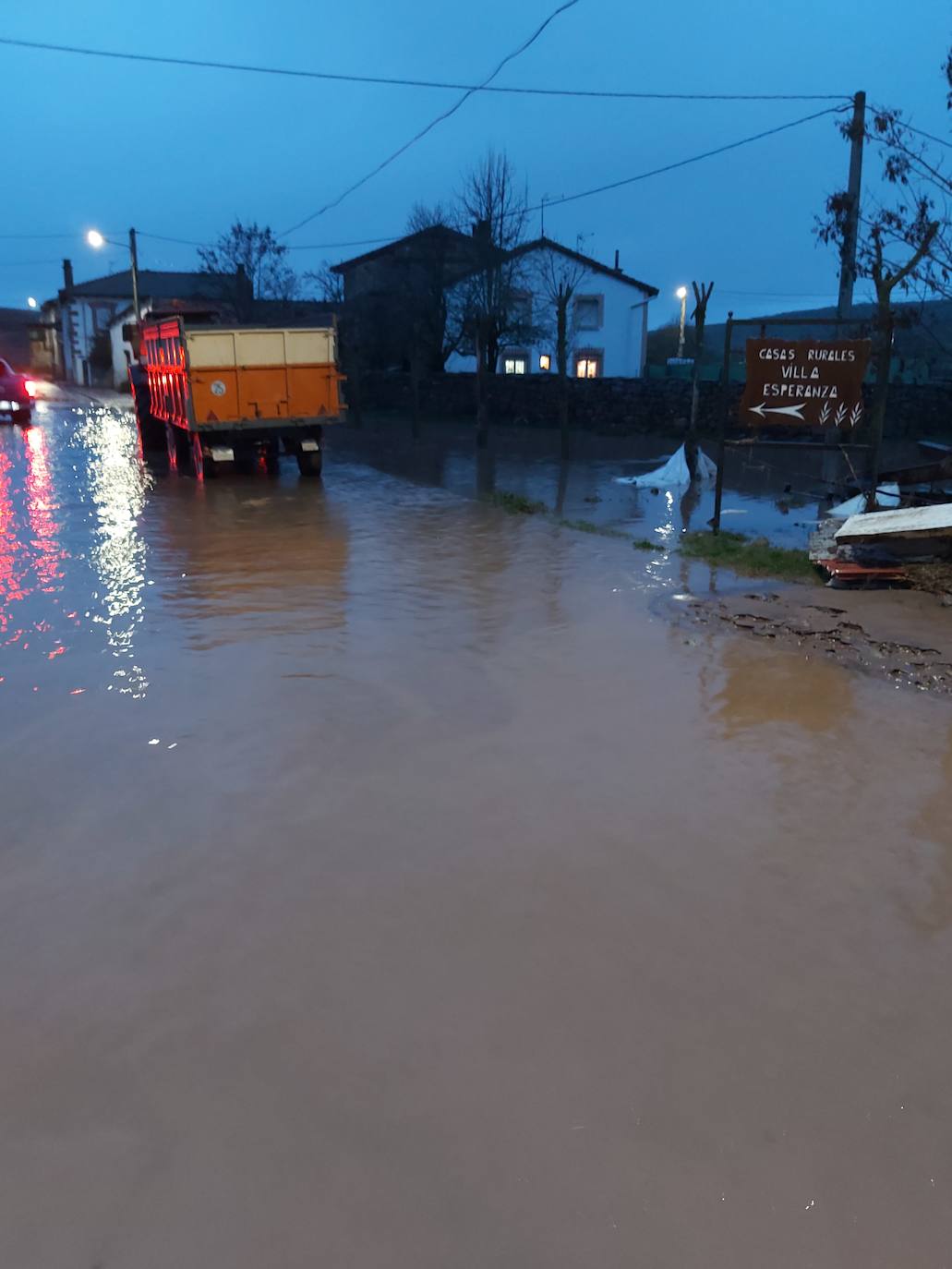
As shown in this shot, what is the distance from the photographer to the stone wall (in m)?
25.1

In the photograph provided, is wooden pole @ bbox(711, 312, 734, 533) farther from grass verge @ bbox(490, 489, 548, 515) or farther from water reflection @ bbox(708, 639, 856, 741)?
water reflection @ bbox(708, 639, 856, 741)

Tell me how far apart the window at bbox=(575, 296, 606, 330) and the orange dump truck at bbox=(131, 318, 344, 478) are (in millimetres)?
30973

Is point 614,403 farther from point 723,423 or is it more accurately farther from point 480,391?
point 723,423

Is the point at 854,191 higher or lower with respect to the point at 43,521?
higher

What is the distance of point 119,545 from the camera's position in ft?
37.1

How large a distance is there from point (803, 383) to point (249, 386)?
836cm

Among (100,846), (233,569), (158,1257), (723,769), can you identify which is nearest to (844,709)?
(723,769)

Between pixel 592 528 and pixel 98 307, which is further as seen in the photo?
pixel 98 307

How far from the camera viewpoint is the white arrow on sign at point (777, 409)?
10609mm

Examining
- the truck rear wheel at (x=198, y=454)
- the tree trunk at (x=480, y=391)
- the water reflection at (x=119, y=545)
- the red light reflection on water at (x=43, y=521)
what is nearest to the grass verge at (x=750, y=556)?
the water reflection at (x=119, y=545)

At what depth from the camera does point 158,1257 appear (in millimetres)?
2459

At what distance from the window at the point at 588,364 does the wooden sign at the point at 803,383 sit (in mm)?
35716

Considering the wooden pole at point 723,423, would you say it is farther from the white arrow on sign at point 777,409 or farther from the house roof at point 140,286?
the house roof at point 140,286

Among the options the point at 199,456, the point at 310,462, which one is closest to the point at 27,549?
the point at 199,456
